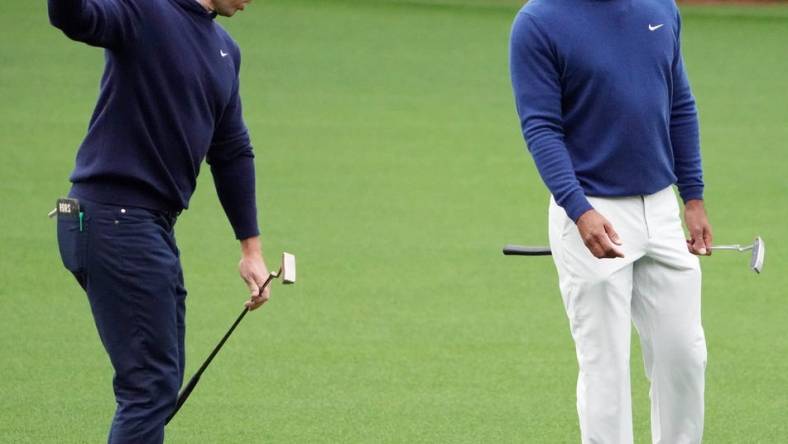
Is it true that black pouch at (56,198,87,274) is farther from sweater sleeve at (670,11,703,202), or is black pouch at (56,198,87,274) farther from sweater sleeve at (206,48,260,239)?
sweater sleeve at (670,11,703,202)

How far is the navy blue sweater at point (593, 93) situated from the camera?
4410 mm

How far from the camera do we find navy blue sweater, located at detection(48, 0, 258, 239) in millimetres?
4086

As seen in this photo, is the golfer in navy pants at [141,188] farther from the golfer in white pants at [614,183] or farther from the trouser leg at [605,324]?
the trouser leg at [605,324]

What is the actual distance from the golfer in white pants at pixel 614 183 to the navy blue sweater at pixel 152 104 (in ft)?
2.94

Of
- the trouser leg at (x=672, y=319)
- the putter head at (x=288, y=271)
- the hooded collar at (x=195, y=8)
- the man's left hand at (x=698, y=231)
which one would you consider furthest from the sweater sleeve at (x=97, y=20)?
the man's left hand at (x=698, y=231)

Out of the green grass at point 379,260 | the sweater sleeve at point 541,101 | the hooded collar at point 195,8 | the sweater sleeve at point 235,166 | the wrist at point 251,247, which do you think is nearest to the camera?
the hooded collar at point 195,8

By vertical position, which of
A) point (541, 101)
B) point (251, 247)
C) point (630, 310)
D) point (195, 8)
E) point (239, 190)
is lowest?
point (630, 310)

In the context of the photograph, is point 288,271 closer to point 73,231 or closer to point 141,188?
point 141,188

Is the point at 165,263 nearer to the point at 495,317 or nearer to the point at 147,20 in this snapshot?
the point at 147,20

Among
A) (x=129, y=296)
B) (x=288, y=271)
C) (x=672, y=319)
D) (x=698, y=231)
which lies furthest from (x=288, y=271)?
(x=698, y=231)

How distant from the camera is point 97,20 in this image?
3895 mm

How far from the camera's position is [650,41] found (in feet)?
14.7

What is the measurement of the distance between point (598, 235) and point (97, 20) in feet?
4.74

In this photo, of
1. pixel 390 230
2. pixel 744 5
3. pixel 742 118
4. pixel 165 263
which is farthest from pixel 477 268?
pixel 744 5
